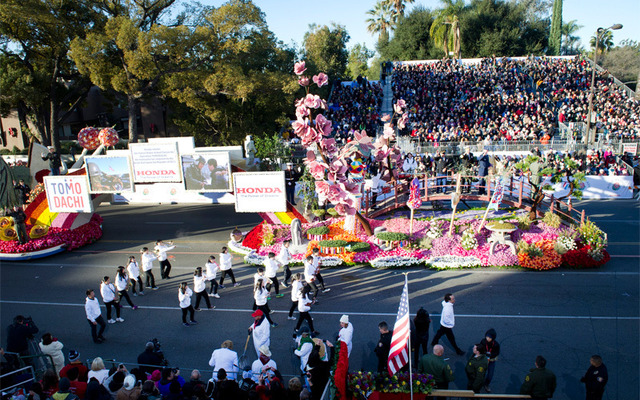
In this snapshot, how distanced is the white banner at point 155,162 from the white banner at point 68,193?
2651 mm

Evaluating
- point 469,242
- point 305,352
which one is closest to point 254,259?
point 469,242

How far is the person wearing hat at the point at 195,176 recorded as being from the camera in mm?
16828

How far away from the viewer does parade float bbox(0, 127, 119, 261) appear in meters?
18.2

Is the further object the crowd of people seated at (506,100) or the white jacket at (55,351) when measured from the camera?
the crowd of people seated at (506,100)

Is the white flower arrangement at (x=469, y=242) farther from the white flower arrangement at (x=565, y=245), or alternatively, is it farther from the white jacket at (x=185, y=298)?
the white jacket at (x=185, y=298)

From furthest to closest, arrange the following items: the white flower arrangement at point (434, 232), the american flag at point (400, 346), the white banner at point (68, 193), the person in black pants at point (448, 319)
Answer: the white banner at point (68, 193) → the white flower arrangement at point (434, 232) → the person in black pants at point (448, 319) → the american flag at point (400, 346)

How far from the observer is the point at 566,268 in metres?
14.6

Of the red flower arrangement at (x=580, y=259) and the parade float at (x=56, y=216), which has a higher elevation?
the parade float at (x=56, y=216)

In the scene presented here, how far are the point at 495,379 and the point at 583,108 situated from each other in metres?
32.0

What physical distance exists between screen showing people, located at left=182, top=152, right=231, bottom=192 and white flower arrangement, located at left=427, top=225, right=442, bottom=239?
7911 millimetres

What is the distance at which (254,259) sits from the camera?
16344mm

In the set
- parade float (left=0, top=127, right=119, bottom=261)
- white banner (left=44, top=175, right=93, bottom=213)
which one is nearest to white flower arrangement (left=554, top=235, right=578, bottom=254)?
parade float (left=0, top=127, right=119, bottom=261)

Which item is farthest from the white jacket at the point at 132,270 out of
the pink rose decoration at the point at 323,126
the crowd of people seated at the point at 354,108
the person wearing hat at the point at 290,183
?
the crowd of people seated at the point at 354,108

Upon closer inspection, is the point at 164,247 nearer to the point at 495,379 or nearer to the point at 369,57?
the point at 495,379
